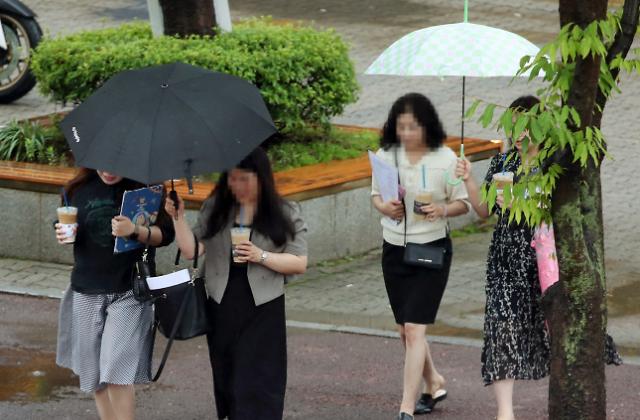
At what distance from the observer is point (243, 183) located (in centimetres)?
635

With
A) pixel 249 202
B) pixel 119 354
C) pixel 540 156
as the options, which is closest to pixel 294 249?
pixel 249 202

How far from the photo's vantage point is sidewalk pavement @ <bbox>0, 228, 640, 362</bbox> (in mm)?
9148

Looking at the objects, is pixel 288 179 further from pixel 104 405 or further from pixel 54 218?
pixel 104 405

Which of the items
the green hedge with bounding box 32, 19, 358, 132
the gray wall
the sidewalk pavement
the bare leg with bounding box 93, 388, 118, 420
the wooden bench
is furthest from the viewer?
the green hedge with bounding box 32, 19, 358, 132

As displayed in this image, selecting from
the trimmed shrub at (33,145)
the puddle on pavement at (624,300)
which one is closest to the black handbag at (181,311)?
the puddle on pavement at (624,300)

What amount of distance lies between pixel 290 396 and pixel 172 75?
244 cm

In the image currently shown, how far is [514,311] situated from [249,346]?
1.57 m

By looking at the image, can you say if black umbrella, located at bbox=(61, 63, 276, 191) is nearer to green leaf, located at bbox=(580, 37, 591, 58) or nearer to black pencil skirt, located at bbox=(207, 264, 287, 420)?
black pencil skirt, located at bbox=(207, 264, 287, 420)

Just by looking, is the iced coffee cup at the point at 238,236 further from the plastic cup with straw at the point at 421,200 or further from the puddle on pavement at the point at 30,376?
the puddle on pavement at the point at 30,376

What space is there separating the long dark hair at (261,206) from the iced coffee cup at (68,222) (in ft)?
2.08

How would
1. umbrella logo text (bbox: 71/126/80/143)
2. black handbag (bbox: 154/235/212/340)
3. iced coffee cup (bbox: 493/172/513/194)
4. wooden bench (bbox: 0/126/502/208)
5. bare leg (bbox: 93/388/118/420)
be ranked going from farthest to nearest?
wooden bench (bbox: 0/126/502/208), bare leg (bbox: 93/388/118/420), iced coffee cup (bbox: 493/172/513/194), black handbag (bbox: 154/235/212/340), umbrella logo text (bbox: 71/126/80/143)

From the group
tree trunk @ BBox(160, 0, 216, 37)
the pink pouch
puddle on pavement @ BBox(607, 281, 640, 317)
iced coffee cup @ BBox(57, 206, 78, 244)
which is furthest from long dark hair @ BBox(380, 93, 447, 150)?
tree trunk @ BBox(160, 0, 216, 37)

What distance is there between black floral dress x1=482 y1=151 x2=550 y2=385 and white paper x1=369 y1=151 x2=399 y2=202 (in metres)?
0.52

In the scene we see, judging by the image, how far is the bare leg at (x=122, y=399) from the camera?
Result: 21.7ft
